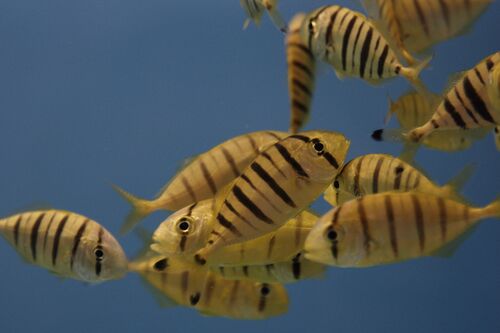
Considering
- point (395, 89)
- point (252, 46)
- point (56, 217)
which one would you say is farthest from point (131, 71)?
point (56, 217)

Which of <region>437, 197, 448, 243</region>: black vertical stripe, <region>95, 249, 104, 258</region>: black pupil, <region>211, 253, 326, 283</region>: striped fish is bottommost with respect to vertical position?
<region>211, 253, 326, 283</region>: striped fish

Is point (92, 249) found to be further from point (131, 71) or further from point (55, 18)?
point (55, 18)

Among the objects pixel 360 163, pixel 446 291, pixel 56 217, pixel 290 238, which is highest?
pixel 56 217

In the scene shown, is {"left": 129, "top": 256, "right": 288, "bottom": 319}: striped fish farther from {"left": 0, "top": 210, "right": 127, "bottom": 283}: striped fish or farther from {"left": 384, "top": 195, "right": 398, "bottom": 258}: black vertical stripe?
{"left": 384, "top": 195, "right": 398, "bottom": 258}: black vertical stripe

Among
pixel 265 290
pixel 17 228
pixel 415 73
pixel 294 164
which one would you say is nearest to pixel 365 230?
pixel 294 164

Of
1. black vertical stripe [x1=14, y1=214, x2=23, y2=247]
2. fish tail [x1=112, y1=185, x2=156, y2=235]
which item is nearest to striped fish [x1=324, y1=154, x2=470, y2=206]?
fish tail [x1=112, y1=185, x2=156, y2=235]

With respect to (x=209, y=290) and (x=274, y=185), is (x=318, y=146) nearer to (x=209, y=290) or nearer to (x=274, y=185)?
(x=274, y=185)

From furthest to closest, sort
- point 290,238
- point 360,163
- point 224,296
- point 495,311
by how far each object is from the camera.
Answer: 1. point 495,311
2. point 224,296
3. point 360,163
4. point 290,238
